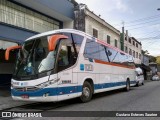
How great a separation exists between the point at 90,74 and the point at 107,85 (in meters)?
2.56

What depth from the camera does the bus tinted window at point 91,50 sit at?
12.8m

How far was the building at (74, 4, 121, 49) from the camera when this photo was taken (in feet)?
74.3

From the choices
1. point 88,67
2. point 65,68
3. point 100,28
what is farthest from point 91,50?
point 100,28

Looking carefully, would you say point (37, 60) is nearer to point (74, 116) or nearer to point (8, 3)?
point (74, 116)

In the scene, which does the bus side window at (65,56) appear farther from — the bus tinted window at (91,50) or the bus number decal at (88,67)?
the bus tinted window at (91,50)

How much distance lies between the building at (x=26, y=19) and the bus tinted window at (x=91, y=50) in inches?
199

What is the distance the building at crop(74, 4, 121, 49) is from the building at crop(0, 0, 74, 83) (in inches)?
25.2

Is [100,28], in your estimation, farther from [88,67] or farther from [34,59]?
[34,59]

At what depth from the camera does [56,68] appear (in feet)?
34.3

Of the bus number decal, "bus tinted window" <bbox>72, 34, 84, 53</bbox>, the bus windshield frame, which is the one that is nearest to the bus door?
the bus windshield frame

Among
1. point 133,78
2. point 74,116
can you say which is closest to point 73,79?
point 74,116

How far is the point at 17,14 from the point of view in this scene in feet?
57.3

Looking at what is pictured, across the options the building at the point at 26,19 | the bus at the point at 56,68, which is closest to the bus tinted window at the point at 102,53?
the bus at the point at 56,68

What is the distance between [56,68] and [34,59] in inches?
39.4
